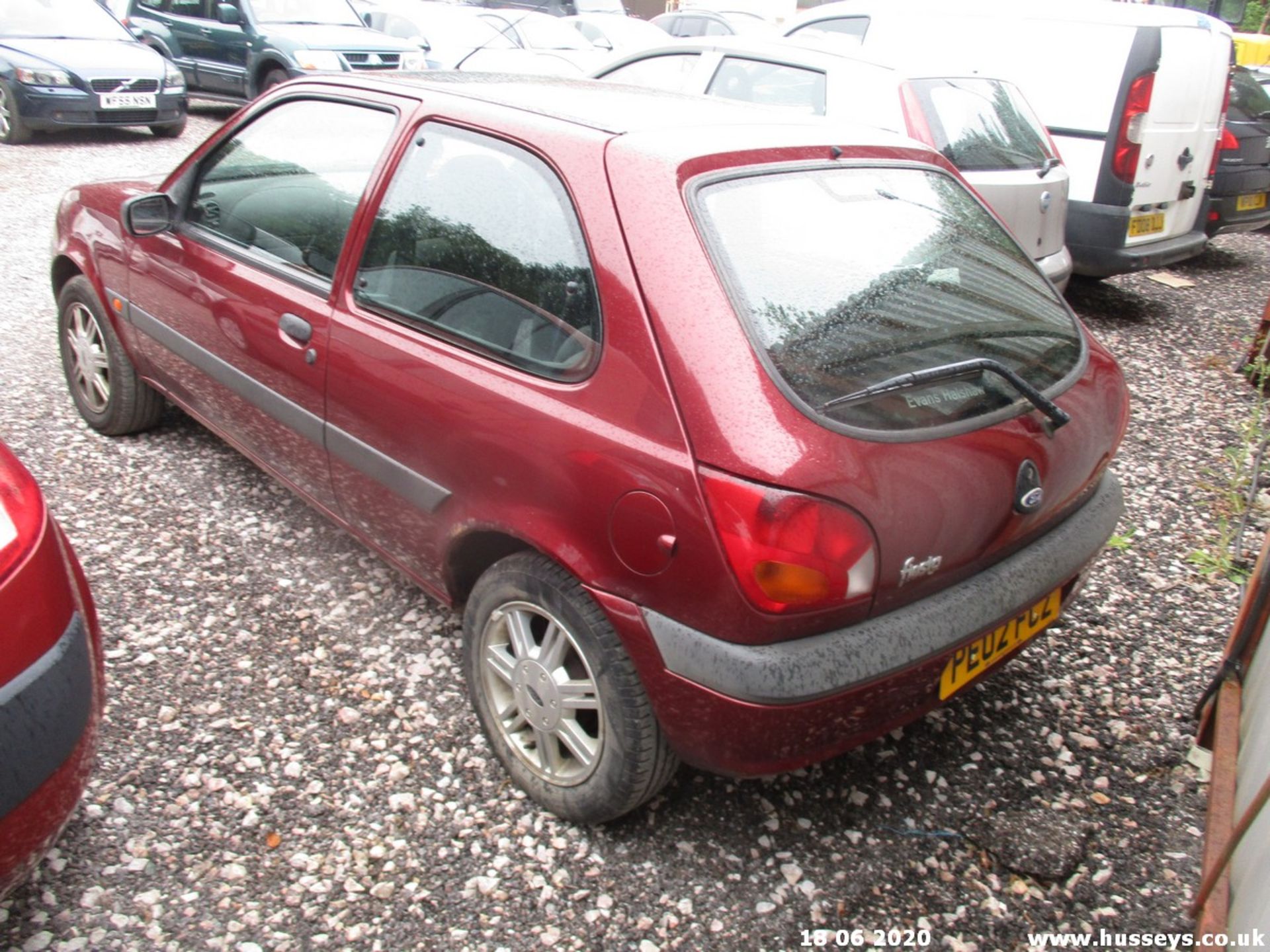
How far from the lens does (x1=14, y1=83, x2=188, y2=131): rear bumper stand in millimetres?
9516

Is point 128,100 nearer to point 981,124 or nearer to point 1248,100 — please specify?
point 981,124

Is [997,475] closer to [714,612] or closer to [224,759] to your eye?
[714,612]

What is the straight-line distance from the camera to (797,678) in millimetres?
1977

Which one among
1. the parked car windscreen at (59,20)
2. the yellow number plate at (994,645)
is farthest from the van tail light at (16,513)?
the parked car windscreen at (59,20)

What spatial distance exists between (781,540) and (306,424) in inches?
65.7

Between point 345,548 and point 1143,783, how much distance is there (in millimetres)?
2622

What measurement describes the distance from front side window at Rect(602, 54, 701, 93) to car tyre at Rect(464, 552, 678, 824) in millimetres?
4280

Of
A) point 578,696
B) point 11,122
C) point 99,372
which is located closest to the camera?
point 578,696

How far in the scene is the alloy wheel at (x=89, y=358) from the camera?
13.5 feet

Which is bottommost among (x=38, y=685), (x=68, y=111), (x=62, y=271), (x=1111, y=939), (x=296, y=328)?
(x=1111, y=939)

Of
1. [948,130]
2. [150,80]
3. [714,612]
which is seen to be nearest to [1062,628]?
[714,612]

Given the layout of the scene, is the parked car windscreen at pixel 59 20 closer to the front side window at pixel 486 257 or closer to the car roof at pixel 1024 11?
the car roof at pixel 1024 11

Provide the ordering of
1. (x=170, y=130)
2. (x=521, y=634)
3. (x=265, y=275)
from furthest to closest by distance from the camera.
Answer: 1. (x=170, y=130)
2. (x=265, y=275)
3. (x=521, y=634)

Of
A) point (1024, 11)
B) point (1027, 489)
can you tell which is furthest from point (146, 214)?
point (1024, 11)
